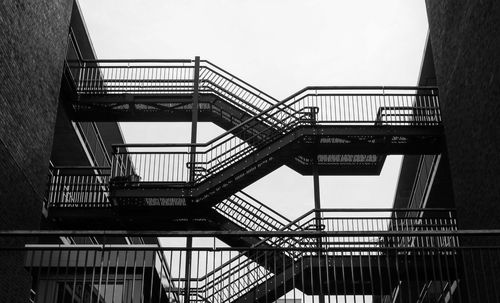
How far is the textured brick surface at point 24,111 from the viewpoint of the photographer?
1273cm

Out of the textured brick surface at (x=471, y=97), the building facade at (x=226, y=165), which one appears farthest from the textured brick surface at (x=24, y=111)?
the textured brick surface at (x=471, y=97)

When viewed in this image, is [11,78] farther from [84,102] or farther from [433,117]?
[433,117]

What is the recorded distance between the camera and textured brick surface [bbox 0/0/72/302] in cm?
1273

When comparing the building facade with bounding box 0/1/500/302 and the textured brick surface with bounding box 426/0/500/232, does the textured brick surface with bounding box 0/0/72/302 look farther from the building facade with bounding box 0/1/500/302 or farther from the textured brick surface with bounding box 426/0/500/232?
the textured brick surface with bounding box 426/0/500/232

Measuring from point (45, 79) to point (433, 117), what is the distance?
1112 centimetres

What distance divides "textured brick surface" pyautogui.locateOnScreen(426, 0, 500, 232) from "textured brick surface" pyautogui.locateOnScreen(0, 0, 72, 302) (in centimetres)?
844

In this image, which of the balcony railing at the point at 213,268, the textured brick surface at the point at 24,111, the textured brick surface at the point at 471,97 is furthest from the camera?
the textured brick surface at the point at 471,97

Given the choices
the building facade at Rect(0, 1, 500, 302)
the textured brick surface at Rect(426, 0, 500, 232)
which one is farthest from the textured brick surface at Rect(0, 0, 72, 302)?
the textured brick surface at Rect(426, 0, 500, 232)

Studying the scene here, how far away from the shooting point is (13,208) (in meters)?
13.2

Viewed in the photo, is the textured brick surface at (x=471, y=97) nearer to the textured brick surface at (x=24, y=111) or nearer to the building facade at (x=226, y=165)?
the building facade at (x=226, y=165)

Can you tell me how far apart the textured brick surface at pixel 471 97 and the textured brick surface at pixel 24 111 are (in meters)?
8.44

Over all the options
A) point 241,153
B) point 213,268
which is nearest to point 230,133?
point 241,153

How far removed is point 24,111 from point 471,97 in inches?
344

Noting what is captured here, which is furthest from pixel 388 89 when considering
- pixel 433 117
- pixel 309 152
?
pixel 309 152
